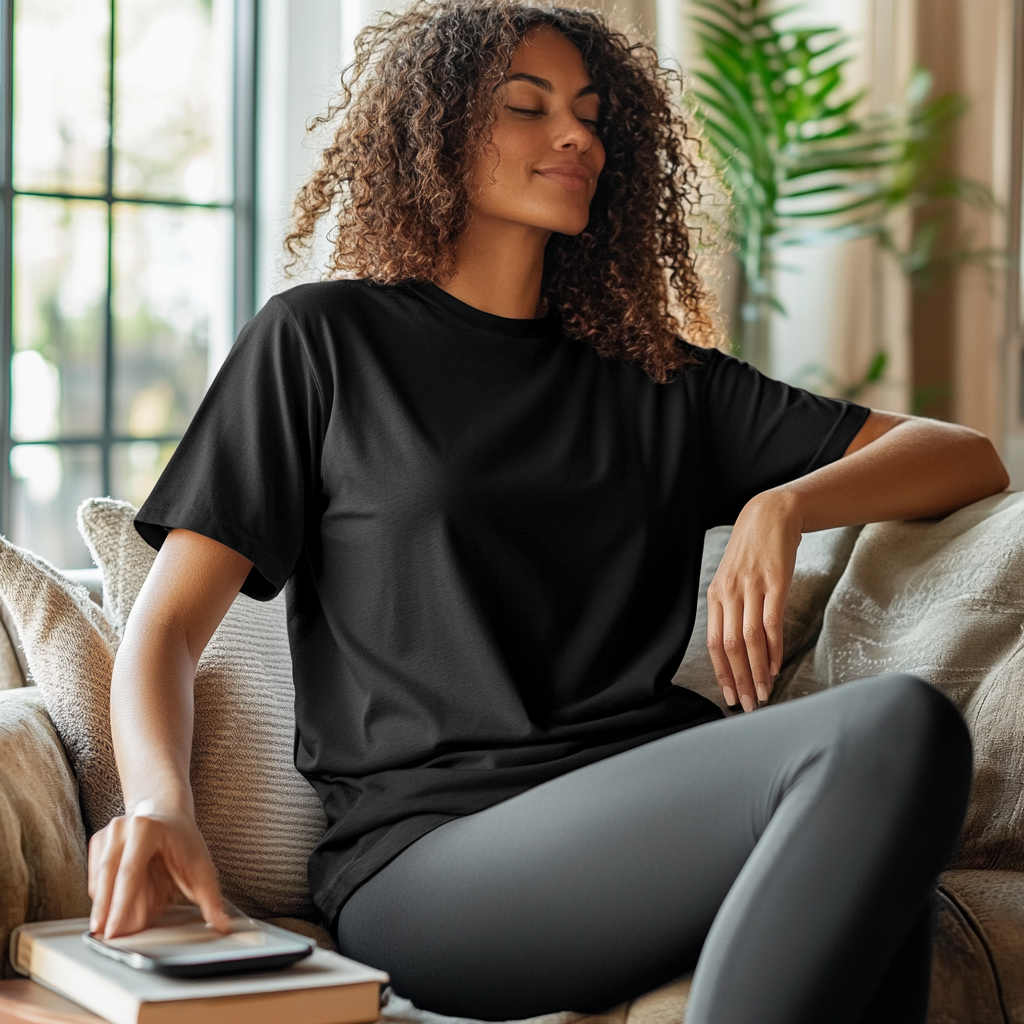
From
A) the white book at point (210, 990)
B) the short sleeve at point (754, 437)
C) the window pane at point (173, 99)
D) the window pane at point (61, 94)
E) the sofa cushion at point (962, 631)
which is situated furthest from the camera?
the window pane at point (173, 99)

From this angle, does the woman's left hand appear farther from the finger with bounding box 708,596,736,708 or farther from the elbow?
the elbow

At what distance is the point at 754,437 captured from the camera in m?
1.42

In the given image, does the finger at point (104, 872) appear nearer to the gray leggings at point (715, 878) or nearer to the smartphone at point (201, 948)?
the smartphone at point (201, 948)

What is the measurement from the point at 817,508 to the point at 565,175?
0.44 metres

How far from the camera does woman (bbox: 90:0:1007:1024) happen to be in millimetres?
881

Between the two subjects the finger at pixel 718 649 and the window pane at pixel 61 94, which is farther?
the window pane at pixel 61 94

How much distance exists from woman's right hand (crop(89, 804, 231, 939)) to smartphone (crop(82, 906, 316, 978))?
0.03ft

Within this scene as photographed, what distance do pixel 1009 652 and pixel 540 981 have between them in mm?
643

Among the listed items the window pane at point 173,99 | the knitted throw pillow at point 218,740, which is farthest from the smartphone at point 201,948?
the window pane at point 173,99

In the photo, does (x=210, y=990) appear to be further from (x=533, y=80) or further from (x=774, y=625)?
(x=533, y=80)

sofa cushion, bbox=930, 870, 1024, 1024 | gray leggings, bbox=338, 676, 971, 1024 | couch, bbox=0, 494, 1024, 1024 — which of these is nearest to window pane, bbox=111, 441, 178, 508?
couch, bbox=0, 494, 1024, 1024

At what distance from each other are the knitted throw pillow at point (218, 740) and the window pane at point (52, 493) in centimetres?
140

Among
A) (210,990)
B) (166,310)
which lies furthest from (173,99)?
(210,990)

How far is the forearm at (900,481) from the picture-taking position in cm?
134
